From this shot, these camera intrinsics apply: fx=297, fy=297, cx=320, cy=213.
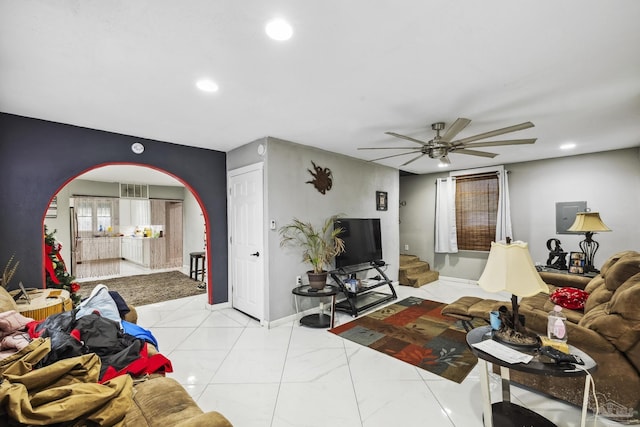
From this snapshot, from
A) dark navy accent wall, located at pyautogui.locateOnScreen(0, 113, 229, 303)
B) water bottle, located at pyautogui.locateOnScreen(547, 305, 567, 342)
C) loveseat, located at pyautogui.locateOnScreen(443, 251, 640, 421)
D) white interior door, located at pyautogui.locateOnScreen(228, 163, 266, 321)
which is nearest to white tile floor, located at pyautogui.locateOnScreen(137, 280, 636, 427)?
loveseat, located at pyautogui.locateOnScreen(443, 251, 640, 421)

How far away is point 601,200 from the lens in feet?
16.0

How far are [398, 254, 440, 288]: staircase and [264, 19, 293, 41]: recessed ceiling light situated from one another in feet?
17.5

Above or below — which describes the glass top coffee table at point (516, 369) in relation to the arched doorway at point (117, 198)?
below

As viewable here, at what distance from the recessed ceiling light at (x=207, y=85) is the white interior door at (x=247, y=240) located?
154cm

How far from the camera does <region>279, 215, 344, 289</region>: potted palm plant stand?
4039mm

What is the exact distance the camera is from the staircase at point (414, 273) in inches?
239

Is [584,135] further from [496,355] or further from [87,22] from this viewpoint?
[87,22]

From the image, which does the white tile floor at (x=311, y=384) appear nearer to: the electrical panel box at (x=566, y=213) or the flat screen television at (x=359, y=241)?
the flat screen television at (x=359, y=241)

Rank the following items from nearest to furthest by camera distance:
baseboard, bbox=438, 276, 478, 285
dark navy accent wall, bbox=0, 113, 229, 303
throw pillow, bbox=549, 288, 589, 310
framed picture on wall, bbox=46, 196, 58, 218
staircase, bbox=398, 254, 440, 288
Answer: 1. dark navy accent wall, bbox=0, 113, 229, 303
2. throw pillow, bbox=549, 288, 589, 310
3. staircase, bbox=398, 254, 440, 288
4. baseboard, bbox=438, 276, 478, 285
5. framed picture on wall, bbox=46, 196, 58, 218

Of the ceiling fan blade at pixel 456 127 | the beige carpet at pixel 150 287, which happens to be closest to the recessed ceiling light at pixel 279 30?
the ceiling fan blade at pixel 456 127

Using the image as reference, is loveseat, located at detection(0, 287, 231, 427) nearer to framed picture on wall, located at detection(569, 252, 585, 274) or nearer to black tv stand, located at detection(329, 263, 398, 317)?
black tv stand, located at detection(329, 263, 398, 317)

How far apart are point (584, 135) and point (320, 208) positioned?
3.68 m

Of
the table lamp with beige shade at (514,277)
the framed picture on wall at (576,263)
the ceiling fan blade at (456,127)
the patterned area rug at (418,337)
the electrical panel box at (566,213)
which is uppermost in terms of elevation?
the ceiling fan blade at (456,127)

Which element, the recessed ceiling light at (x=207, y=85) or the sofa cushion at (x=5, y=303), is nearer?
the sofa cushion at (x=5, y=303)
